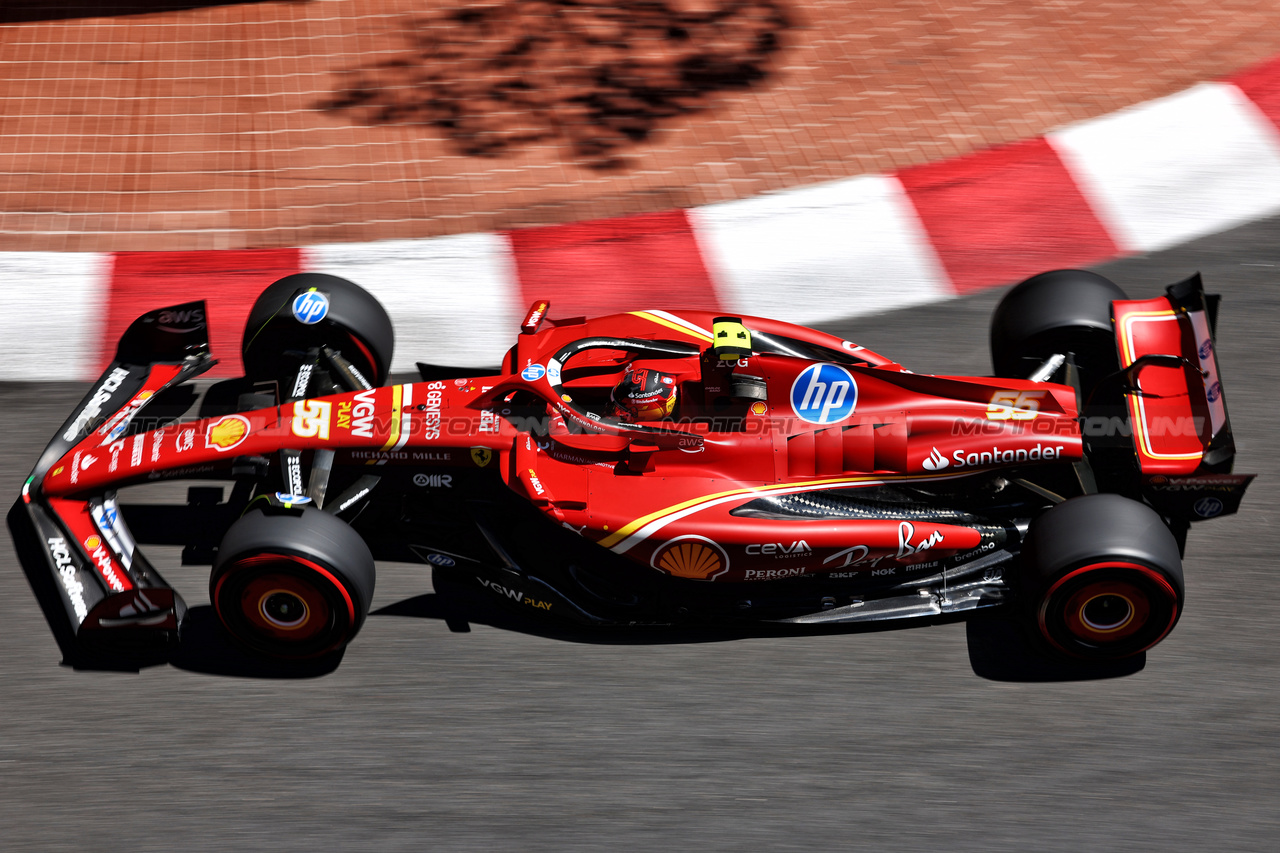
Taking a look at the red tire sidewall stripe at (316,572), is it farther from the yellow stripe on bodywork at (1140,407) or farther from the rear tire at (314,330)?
the yellow stripe on bodywork at (1140,407)

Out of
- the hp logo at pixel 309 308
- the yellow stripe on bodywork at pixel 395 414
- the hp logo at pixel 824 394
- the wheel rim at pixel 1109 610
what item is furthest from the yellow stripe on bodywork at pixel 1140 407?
the hp logo at pixel 309 308

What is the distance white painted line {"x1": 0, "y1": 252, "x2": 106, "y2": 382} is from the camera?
20.2ft

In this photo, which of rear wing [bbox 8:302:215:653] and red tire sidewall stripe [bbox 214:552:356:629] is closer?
red tire sidewall stripe [bbox 214:552:356:629]

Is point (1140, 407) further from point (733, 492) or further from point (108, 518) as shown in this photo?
point (108, 518)

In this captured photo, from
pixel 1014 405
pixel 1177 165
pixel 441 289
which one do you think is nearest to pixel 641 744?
pixel 1014 405

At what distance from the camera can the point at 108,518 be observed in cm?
476

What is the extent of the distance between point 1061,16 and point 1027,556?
18.6ft

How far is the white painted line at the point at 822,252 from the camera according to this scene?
257 inches

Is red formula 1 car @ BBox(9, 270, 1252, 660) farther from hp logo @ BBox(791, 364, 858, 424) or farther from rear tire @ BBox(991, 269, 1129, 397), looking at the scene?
rear tire @ BBox(991, 269, 1129, 397)

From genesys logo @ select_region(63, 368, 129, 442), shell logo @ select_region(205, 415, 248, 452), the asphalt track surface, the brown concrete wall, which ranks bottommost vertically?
the asphalt track surface

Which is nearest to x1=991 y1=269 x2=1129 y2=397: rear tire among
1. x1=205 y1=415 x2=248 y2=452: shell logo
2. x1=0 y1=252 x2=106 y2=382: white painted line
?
x1=205 y1=415 x2=248 y2=452: shell logo

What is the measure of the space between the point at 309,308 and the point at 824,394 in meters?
2.26

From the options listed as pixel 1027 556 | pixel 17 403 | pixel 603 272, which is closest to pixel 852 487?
pixel 1027 556

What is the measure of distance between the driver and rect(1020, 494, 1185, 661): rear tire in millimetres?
1421
